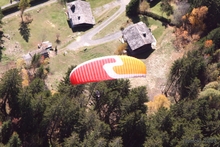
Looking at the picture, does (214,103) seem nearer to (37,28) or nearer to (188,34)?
(188,34)

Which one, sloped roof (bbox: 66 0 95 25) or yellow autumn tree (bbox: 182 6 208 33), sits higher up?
sloped roof (bbox: 66 0 95 25)

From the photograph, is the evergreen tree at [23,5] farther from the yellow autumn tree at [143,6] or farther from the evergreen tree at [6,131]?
the evergreen tree at [6,131]

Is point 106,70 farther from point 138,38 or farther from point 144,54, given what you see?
point 144,54

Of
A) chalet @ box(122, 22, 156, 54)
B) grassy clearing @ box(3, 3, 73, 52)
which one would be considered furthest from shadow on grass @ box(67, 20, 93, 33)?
chalet @ box(122, 22, 156, 54)

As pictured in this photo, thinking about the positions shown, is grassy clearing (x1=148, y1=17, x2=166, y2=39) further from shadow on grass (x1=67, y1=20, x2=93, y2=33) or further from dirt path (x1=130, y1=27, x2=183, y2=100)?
shadow on grass (x1=67, y1=20, x2=93, y2=33)

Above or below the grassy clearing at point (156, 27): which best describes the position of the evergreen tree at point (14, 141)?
below

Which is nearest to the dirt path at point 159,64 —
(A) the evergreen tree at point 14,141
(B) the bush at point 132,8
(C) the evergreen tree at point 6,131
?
(B) the bush at point 132,8
